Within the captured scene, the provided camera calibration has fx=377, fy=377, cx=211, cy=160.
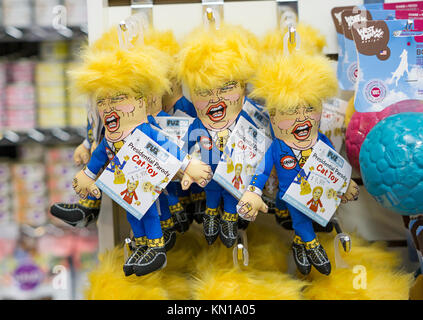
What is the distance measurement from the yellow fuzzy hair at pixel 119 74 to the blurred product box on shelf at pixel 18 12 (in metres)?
0.61

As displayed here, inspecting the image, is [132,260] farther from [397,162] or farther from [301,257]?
[397,162]

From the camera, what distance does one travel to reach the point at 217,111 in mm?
1087

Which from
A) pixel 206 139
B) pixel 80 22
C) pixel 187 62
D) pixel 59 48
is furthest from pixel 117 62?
pixel 59 48

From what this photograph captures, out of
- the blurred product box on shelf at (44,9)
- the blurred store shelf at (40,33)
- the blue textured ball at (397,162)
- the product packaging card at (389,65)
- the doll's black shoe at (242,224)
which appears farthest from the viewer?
the blurred product box on shelf at (44,9)

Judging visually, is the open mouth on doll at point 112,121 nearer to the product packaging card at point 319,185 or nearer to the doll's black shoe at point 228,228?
the doll's black shoe at point 228,228

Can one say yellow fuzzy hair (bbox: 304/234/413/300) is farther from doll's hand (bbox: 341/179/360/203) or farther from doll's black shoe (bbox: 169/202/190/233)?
doll's black shoe (bbox: 169/202/190/233)

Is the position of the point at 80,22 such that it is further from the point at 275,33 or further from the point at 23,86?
the point at 275,33

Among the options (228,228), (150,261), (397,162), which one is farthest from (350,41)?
(150,261)

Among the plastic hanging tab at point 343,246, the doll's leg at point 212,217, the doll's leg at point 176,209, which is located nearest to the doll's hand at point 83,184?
the doll's leg at point 176,209

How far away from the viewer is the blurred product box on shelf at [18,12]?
1459mm

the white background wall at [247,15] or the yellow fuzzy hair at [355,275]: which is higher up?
the white background wall at [247,15]

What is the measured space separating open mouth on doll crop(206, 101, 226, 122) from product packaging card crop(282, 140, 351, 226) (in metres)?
0.28

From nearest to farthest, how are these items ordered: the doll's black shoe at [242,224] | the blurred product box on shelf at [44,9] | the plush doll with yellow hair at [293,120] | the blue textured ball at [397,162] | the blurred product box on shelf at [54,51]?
the blue textured ball at [397,162], the plush doll with yellow hair at [293,120], the doll's black shoe at [242,224], the blurred product box on shelf at [44,9], the blurred product box on shelf at [54,51]
